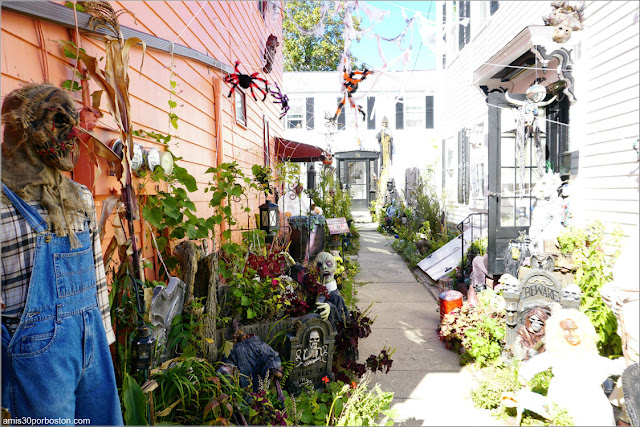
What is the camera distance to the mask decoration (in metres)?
1.47

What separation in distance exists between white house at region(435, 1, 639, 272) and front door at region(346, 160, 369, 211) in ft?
31.3

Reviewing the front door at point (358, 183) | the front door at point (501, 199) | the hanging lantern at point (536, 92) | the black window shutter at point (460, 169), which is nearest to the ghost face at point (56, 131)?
the hanging lantern at point (536, 92)

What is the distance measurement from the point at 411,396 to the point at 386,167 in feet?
45.5

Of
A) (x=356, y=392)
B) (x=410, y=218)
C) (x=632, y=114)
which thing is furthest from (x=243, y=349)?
(x=410, y=218)

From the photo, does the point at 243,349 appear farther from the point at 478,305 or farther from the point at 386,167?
the point at 386,167

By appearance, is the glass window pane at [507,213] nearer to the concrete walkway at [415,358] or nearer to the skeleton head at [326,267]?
the concrete walkway at [415,358]

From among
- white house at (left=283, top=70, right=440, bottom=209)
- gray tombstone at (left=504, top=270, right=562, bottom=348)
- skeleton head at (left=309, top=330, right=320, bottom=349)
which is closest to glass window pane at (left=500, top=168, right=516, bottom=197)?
gray tombstone at (left=504, top=270, right=562, bottom=348)

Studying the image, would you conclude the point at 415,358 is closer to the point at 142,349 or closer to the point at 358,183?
the point at 142,349

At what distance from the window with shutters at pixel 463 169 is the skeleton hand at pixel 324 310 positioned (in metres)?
6.93

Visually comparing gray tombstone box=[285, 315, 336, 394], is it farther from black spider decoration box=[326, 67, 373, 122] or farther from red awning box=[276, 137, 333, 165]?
red awning box=[276, 137, 333, 165]

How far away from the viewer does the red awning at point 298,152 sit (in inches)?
383

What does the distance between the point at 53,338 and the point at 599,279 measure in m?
4.12

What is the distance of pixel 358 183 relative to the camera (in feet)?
60.6

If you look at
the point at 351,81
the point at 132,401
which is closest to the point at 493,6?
the point at 351,81
